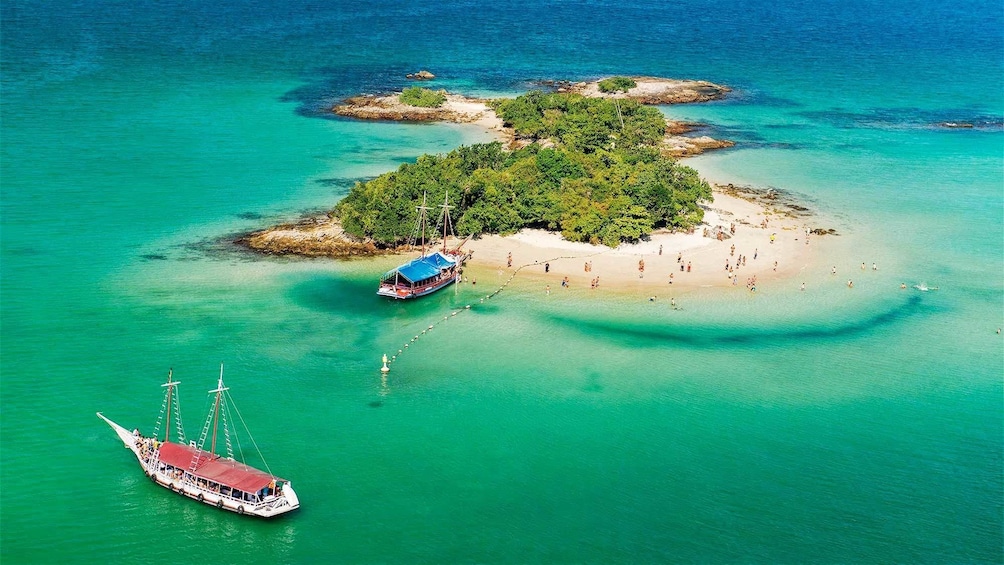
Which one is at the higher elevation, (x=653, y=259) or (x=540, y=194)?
(x=540, y=194)

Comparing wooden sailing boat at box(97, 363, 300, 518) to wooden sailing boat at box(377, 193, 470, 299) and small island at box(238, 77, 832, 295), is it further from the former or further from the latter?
small island at box(238, 77, 832, 295)

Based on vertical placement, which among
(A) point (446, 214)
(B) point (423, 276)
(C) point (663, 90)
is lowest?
(B) point (423, 276)

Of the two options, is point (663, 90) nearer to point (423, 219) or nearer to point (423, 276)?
point (423, 219)

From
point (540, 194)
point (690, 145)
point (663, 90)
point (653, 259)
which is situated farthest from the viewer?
point (663, 90)

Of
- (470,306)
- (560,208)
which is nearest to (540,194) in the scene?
(560,208)

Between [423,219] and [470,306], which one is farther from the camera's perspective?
[423,219]

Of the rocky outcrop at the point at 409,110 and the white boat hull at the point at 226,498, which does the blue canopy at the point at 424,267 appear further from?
the rocky outcrop at the point at 409,110

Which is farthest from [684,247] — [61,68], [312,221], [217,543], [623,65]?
[61,68]

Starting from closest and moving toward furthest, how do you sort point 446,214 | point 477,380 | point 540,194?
point 477,380 → point 446,214 → point 540,194
